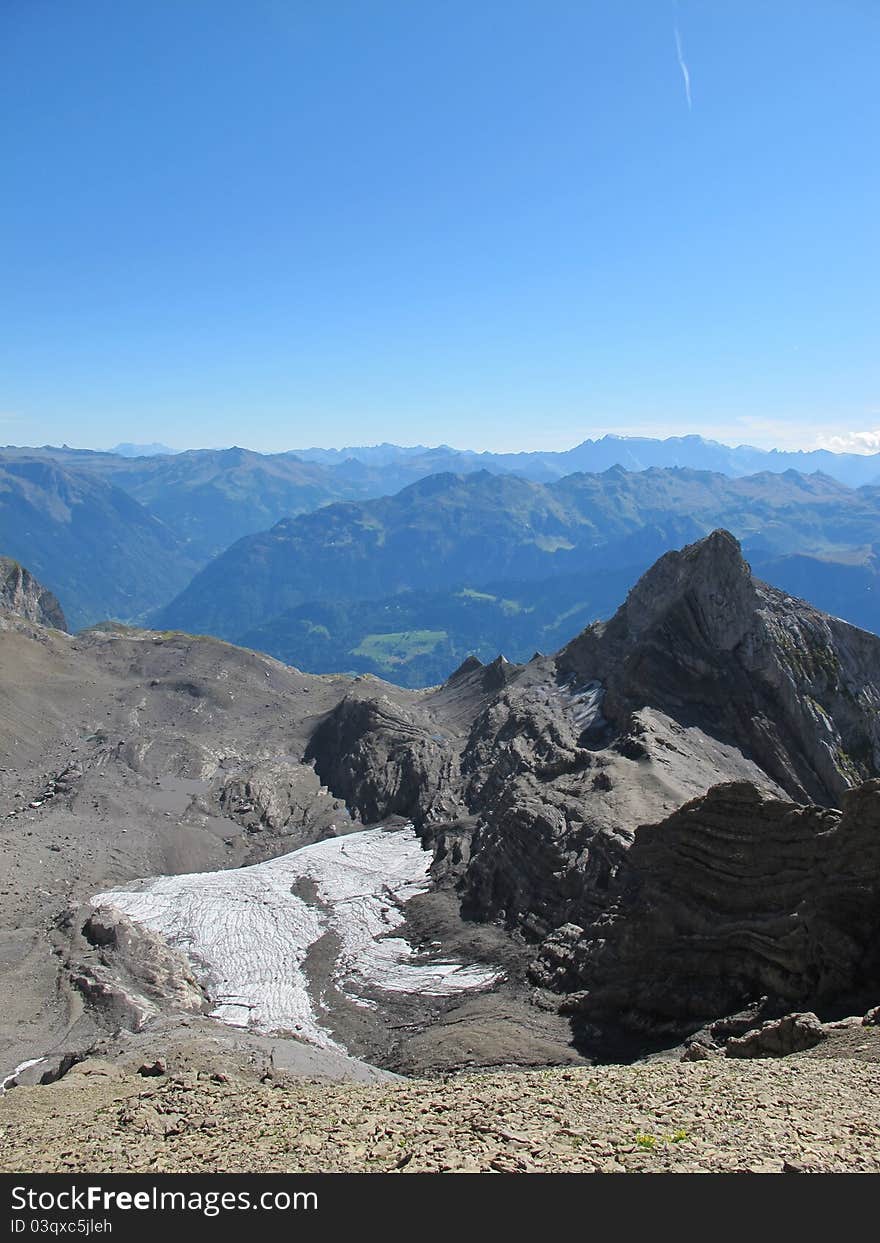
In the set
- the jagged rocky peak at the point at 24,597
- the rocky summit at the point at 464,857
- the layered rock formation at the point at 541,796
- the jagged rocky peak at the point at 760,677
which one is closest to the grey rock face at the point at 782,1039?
the rocky summit at the point at 464,857

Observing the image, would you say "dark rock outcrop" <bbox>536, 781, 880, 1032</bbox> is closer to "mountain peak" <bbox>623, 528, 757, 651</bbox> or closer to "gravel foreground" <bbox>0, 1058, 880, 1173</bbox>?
"gravel foreground" <bbox>0, 1058, 880, 1173</bbox>

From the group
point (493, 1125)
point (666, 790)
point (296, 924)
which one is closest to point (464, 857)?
point (296, 924)

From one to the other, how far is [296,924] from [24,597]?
394 ft

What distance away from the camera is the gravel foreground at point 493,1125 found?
1475 cm

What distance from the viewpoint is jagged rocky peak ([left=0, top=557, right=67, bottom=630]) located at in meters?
149

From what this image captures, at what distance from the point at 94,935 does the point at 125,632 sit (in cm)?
9149

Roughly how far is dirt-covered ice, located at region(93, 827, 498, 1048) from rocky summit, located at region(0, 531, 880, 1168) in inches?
9.5

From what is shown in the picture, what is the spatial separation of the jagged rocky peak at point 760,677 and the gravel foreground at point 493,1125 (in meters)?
44.9

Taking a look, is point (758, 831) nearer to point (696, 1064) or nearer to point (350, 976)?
point (696, 1064)

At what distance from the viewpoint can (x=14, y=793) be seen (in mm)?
78688

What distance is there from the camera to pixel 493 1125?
1698 centimetres

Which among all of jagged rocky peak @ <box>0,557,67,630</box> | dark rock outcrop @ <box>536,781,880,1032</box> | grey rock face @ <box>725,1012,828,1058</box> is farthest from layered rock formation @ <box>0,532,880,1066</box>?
jagged rocky peak @ <box>0,557,67,630</box>

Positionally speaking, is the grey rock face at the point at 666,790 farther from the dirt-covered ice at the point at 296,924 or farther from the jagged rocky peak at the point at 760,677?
the dirt-covered ice at the point at 296,924

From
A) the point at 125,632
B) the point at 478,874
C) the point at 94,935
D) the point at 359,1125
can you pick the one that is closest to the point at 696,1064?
the point at 359,1125
